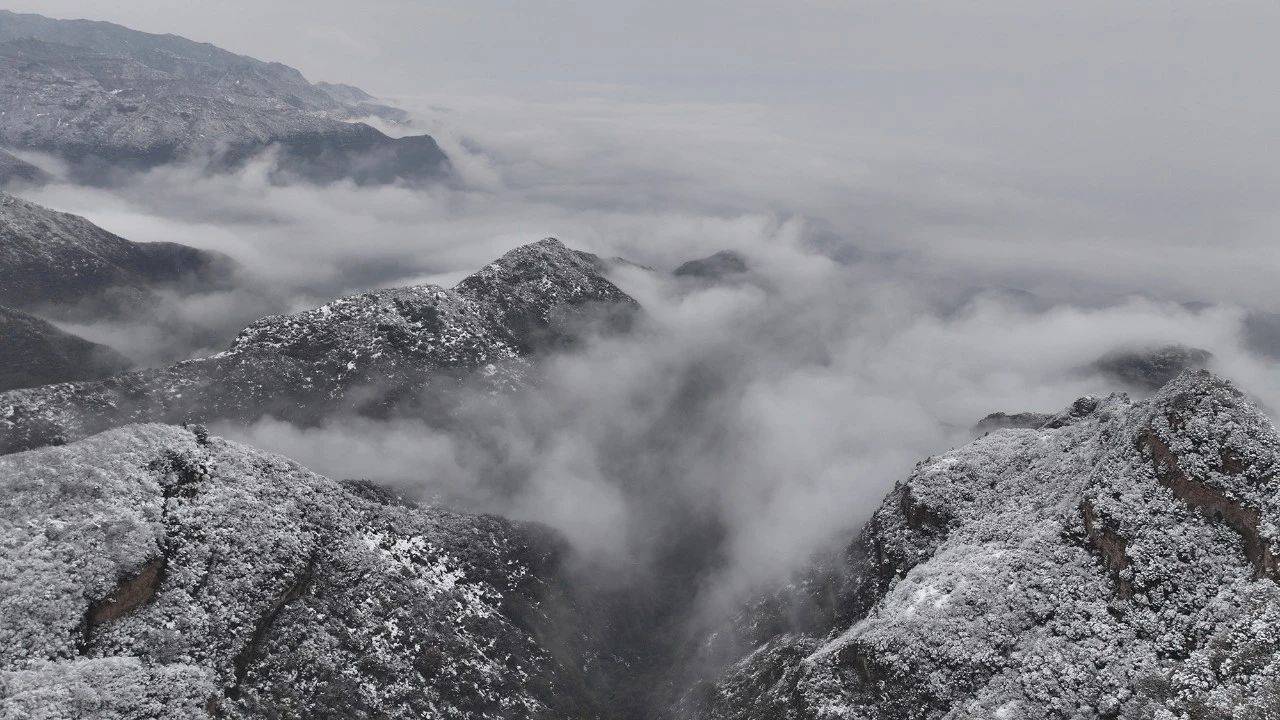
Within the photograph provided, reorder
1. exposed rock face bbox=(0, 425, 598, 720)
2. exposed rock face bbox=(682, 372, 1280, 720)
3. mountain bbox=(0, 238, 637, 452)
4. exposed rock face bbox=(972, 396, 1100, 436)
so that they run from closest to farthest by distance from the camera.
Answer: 1. exposed rock face bbox=(682, 372, 1280, 720)
2. exposed rock face bbox=(0, 425, 598, 720)
3. exposed rock face bbox=(972, 396, 1100, 436)
4. mountain bbox=(0, 238, 637, 452)

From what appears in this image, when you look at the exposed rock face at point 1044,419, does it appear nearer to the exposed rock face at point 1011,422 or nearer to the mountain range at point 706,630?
the exposed rock face at point 1011,422

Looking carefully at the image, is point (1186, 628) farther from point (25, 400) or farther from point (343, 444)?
point (25, 400)

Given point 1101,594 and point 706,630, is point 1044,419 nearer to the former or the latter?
point 1101,594

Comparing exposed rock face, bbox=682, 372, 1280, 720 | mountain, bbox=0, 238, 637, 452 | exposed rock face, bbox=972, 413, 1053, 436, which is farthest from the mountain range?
mountain, bbox=0, 238, 637, 452

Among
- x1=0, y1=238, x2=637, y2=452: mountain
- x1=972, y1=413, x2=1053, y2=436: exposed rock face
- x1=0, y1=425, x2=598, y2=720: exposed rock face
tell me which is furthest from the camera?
x1=0, y1=238, x2=637, y2=452: mountain

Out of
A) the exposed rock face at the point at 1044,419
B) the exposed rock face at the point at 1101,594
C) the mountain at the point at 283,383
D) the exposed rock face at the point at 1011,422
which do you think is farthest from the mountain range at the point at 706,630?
the mountain at the point at 283,383

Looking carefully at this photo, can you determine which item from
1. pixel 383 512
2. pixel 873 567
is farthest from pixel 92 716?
pixel 873 567

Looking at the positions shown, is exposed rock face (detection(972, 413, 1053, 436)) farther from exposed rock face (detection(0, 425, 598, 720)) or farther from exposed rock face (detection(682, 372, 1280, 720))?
exposed rock face (detection(0, 425, 598, 720))

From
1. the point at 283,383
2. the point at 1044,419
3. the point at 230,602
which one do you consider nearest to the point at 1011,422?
the point at 1044,419
